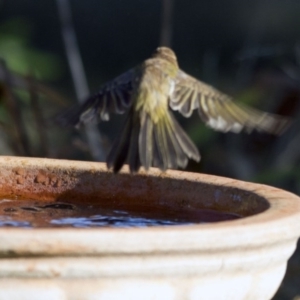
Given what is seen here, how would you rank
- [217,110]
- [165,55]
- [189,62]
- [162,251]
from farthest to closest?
[189,62] → [165,55] → [217,110] → [162,251]

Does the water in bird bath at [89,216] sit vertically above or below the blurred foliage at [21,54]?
above

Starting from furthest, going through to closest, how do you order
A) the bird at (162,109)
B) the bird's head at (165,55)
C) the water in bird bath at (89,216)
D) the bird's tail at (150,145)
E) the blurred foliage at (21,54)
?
the blurred foliage at (21,54)
the bird's head at (165,55)
the bird at (162,109)
the bird's tail at (150,145)
the water in bird bath at (89,216)

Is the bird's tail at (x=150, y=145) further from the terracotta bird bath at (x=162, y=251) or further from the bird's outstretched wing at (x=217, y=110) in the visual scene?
the terracotta bird bath at (x=162, y=251)

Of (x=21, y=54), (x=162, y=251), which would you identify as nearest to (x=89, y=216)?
(x=162, y=251)

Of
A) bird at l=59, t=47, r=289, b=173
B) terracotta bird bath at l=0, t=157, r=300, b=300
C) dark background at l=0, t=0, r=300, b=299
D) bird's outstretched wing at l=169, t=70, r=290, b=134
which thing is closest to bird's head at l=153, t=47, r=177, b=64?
bird at l=59, t=47, r=289, b=173

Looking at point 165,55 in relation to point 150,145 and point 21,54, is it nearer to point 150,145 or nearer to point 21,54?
point 150,145

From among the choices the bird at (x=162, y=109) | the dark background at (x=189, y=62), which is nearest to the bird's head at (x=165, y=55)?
the bird at (x=162, y=109)

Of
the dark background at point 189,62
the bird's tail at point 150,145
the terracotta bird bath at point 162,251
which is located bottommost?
the dark background at point 189,62
